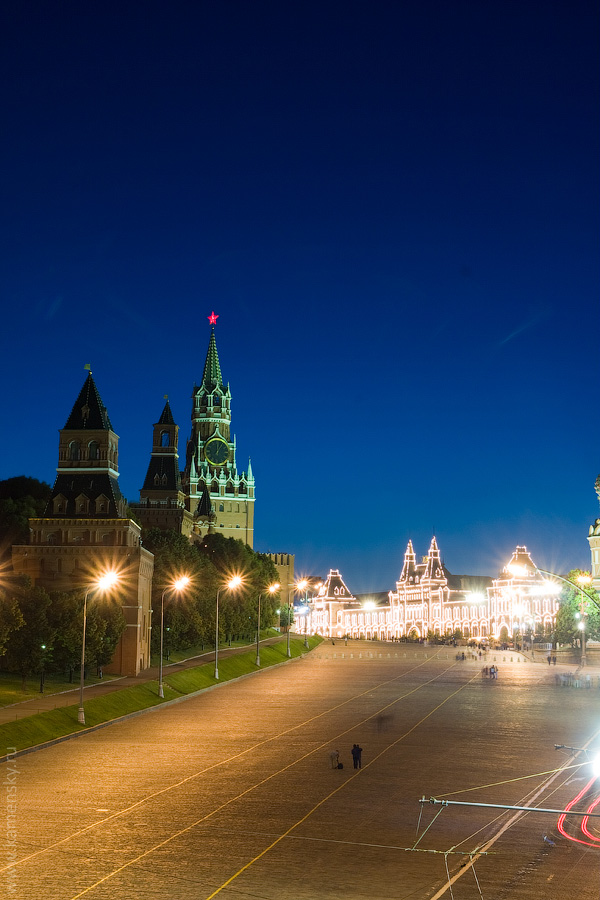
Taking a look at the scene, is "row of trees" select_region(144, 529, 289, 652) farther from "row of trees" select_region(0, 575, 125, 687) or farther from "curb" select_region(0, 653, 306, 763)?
"row of trees" select_region(0, 575, 125, 687)

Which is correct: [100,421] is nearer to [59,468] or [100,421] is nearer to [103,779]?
[59,468]

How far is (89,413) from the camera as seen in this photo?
307 feet

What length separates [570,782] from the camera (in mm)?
43344

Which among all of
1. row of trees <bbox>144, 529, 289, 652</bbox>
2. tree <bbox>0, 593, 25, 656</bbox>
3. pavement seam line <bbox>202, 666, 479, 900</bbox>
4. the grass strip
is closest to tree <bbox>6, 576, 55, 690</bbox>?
tree <bbox>0, 593, 25, 656</bbox>

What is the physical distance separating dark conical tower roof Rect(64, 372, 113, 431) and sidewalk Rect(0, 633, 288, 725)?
21.1m

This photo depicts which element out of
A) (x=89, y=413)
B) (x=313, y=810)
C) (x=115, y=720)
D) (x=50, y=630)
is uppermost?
(x=89, y=413)

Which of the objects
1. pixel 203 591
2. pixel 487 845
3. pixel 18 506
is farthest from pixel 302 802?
pixel 18 506

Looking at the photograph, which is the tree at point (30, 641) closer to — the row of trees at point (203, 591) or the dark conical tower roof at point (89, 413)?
the row of trees at point (203, 591)

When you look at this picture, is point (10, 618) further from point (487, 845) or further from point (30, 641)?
point (487, 845)

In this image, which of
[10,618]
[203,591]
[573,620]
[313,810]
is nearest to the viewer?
[313,810]

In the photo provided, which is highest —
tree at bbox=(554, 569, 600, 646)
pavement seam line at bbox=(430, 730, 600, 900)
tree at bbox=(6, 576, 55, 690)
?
tree at bbox=(554, 569, 600, 646)

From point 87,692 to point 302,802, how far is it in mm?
33170

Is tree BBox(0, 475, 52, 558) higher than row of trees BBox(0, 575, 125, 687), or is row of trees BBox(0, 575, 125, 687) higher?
tree BBox(0, 475, 52, 558)

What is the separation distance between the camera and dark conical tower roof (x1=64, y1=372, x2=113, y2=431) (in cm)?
9275
